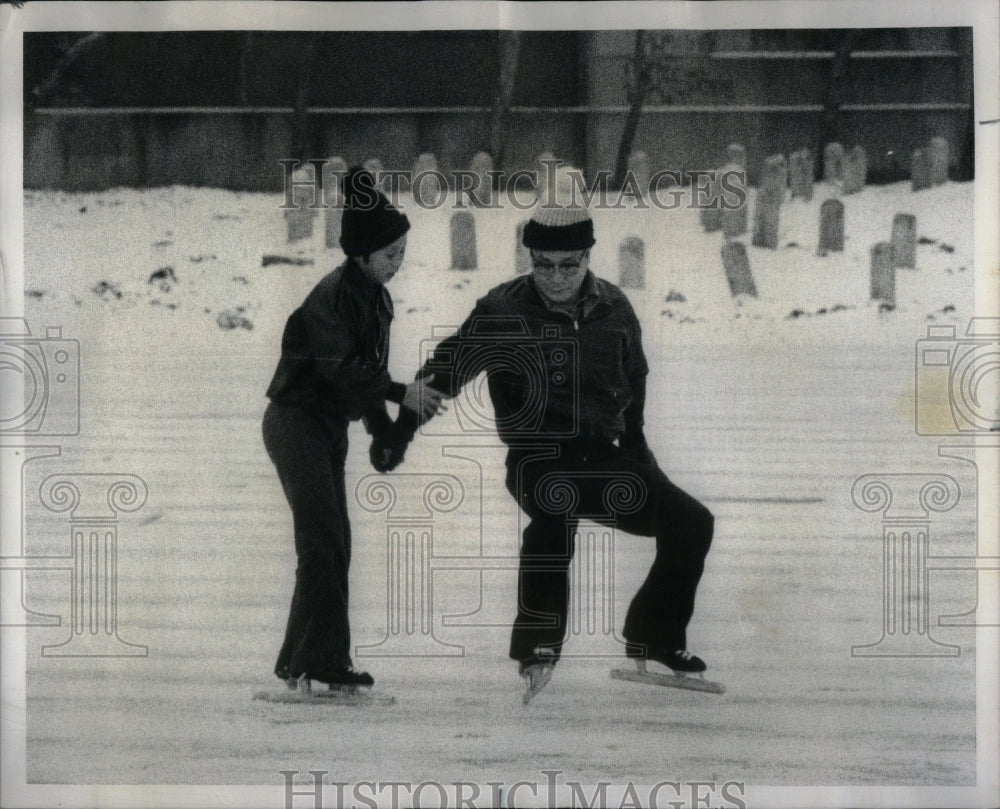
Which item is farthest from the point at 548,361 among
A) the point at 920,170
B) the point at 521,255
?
the point at 920,170

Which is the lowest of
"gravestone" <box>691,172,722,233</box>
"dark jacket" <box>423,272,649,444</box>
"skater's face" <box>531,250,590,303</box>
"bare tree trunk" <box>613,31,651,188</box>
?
"dark jacket" <box>423,272,649,444</box>

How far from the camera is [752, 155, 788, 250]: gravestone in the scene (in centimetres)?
398

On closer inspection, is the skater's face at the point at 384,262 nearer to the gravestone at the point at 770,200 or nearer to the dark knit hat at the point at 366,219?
the dark knit hat at the point at 366,219

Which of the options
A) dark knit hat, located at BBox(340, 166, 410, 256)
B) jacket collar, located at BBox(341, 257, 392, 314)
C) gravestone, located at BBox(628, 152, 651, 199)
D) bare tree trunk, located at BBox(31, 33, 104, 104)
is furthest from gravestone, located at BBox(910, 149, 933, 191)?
bare tree trunk, located at BBox(31, 33, 104, 104)

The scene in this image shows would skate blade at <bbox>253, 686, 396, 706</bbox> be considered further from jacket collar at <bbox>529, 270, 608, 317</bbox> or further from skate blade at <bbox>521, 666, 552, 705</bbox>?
jacket collar at <bbox>529, 270, 608, 317</bbox>

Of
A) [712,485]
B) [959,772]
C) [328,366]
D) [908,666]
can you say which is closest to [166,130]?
[328,366]

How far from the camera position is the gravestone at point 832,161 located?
399 cm

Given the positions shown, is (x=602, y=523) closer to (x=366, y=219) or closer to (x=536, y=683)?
(x=536, y=683)

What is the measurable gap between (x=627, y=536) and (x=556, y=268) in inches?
35.8

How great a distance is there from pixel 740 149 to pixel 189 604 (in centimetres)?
235

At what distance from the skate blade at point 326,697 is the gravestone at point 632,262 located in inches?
62.2

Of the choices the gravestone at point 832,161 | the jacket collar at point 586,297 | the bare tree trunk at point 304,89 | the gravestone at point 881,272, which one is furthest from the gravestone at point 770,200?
the bare tree trunk at point 304,89

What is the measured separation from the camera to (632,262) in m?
3.99

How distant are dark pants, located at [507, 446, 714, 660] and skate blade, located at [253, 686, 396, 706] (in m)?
0.48
